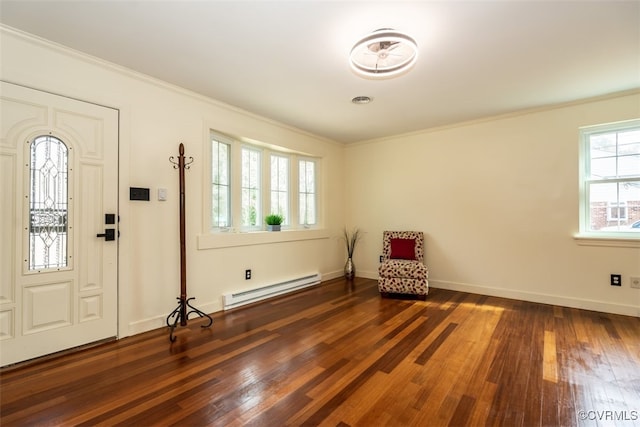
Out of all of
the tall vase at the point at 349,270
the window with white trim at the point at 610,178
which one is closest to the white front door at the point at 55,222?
the tall vase at the point at 349,270

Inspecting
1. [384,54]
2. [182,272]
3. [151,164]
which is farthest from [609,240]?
[151,164]

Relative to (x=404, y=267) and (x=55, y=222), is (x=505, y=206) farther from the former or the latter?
(x=55, y=222)

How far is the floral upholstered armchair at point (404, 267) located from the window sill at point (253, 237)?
46.7 inches

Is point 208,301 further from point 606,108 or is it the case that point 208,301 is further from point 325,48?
point 606,108

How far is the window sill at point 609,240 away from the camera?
3172 millimetres

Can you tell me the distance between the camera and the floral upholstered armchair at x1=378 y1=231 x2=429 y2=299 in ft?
12.7

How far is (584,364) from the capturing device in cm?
216

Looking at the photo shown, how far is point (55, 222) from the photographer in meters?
2.30

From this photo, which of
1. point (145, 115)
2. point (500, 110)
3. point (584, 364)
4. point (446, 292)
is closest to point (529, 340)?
point (584, 364)

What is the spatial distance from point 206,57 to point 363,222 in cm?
359

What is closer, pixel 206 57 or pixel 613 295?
pixel 206 57

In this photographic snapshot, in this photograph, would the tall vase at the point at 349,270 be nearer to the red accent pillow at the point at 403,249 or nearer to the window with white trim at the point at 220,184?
the red accent pillow at the point at 403,249

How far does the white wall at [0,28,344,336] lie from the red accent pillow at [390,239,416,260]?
6.97ft

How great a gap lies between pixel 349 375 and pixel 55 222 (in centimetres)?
252
